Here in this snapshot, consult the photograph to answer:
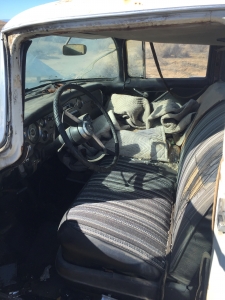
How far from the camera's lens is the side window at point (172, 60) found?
2740mm

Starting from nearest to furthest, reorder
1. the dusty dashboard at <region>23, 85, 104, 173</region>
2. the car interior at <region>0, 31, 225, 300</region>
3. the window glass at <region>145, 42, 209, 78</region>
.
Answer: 1. the car interior at <region>0, 31, 225, 300</region>
2. the dusty dashboard at <region>23, 85, 104, 173</region>
3. the window glass at <region>145, 42, 209, 78</region>

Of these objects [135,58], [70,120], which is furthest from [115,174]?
[135,58]

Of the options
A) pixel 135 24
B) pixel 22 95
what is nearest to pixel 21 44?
pixel 22 95

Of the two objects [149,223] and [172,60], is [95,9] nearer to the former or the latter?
[149,223]

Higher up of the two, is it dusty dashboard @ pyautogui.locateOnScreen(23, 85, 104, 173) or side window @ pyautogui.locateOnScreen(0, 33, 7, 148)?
side window @ pyautogui.locateOnScreen(0, 33, 7, 148)

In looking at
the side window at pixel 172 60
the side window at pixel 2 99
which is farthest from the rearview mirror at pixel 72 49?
the side window at pixel 2 99

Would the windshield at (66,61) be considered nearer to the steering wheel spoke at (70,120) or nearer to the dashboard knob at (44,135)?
the dashboard knob at (44,135)

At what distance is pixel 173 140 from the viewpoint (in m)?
2.73

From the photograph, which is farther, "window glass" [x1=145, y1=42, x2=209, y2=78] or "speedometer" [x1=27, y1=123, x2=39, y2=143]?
"window glass" [x1=145, y1=42, x2=209, y2=78]

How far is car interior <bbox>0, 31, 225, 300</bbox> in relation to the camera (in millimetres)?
1525

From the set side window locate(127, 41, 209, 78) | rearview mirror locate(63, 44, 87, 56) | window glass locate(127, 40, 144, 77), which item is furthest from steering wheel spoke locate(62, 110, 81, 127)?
window glass locate(127, 40, 144, 77)

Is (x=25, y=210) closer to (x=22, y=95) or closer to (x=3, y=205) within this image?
(x=3, y=205)

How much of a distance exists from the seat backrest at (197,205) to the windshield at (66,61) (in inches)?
57.5

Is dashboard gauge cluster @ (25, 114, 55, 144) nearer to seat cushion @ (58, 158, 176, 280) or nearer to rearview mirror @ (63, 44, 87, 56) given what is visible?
seat cushion @ (58, 158, 176, 280)
